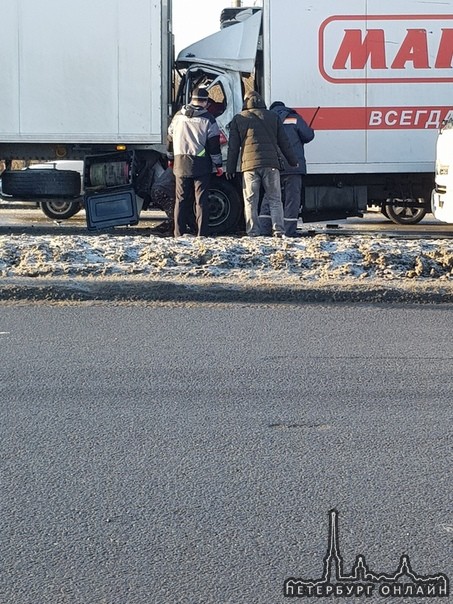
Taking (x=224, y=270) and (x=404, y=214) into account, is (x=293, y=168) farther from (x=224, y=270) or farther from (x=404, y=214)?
(x=224, y=270)

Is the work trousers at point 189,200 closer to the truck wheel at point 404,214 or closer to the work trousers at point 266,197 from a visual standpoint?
the work trousers at point 266,197

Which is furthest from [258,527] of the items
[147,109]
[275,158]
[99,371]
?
[147,109]

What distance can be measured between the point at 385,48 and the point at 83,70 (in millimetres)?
3889

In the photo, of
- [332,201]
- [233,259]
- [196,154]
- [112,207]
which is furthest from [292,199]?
[233,259]

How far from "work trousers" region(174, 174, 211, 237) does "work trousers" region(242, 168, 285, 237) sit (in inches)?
20.0

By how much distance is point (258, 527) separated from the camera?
4.07m

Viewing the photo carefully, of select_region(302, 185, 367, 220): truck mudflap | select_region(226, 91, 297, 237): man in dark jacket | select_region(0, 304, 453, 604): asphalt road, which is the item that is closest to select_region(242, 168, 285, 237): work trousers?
select_region(226, 91, 297, 237): man in dark jacket

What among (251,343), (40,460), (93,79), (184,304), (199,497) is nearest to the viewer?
(199,497)

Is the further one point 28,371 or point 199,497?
point 28,371

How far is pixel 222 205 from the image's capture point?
13.9 m

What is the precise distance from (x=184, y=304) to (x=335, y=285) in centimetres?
130

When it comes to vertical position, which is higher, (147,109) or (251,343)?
(147,109)

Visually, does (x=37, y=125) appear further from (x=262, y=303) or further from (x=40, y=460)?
(x=40, y=460)

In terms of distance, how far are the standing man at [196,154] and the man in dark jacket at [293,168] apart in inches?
32.8
